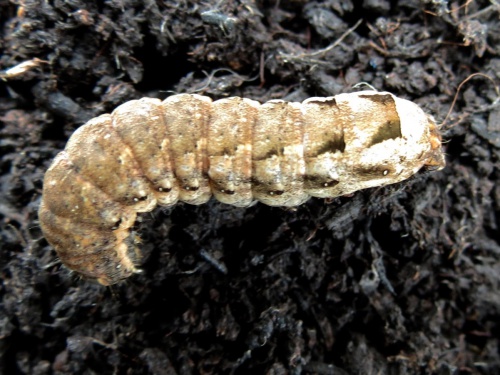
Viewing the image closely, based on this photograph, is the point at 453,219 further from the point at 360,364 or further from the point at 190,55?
the point at 190,55

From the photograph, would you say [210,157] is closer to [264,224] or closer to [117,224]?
[117,224]

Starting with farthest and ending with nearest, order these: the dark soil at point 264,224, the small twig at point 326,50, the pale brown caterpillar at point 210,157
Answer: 1. the small twig at point 326,50
2. the dark soil at point 264,224
3. the pale brown caterpillar at point 210,157

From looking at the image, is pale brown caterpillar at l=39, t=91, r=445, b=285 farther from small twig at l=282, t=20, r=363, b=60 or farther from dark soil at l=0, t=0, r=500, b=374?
small twig at l=282, t=20, r=363, b=60

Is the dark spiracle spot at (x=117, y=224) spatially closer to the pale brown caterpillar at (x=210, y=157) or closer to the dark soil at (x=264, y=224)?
the pale brown caterpillar at (x=210, y=157)

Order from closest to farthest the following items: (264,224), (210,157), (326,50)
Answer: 1. (210,157)
2. (264,224)
3. (326,50)

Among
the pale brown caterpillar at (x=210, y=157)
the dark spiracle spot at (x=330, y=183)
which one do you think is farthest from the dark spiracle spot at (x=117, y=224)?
the dark spiracle spot at (x=330, y=183)

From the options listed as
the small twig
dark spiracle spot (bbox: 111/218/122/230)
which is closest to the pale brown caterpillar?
dark spiracle spot (bbox: 111/218/122/230)

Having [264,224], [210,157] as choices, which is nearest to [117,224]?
[210,157]
